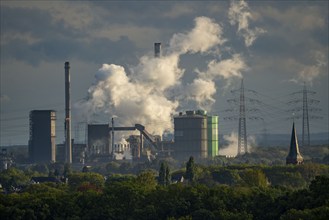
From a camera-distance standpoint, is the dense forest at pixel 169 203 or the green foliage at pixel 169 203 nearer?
the green foliage at pixel 169 203

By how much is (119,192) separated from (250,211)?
26.3 meters

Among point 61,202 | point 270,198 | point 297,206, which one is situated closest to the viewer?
point 297,206

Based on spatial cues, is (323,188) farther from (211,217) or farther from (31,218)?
(31,218)

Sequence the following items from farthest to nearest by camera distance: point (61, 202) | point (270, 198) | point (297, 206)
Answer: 1. point (61, 202)
2. point (270, 198)
3. point (297, 206)

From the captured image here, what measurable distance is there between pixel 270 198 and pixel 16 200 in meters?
35.8

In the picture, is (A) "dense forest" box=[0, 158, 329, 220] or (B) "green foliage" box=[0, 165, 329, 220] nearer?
(B) "green foliage" box=[0, 165, 329, 220]

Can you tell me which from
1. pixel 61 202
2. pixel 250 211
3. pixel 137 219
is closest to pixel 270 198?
pixel 250 211

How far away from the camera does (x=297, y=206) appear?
136 metres

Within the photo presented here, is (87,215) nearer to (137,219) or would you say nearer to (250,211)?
(137,219)

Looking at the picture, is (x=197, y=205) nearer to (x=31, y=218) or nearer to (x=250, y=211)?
(x=250, y=211)

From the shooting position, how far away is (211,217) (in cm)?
14100

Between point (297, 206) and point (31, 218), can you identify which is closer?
point (297, 206)

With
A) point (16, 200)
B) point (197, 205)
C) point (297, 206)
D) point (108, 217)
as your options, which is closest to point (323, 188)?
point (297, 206)

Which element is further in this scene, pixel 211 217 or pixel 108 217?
pixel 108 217
